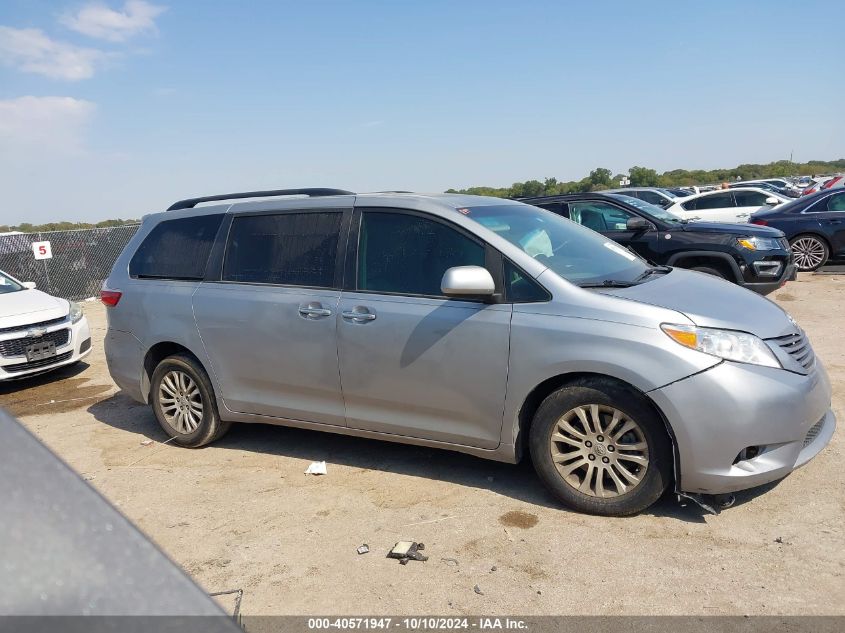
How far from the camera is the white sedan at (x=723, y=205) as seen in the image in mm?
17453

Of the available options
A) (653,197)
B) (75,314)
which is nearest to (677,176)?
(653,197)

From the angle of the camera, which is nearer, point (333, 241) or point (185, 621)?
point (185, 621)

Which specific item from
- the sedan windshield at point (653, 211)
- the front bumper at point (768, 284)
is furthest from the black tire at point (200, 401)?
the front bumper at point (768, 284)

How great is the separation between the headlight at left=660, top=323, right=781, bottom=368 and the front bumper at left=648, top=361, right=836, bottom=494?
55 millimetres

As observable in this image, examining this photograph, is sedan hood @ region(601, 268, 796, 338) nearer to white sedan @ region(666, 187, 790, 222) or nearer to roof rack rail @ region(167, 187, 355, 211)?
roof rack rail @ region(167, 187, 355, 211)

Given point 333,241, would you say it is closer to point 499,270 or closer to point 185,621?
point 499,270

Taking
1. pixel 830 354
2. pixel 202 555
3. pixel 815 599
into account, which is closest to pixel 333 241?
pixel 202 555

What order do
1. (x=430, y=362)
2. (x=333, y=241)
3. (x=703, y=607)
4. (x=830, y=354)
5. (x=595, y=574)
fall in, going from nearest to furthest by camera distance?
1. (x=703, y=607)
2. (x=595, y=574)
3. (x=430, y=362)
4. (x=333, y=241)
5. (x=830, y=354)

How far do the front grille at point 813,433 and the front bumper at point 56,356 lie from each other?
7740 millimetres

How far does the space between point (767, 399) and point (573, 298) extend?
1104 millimetres

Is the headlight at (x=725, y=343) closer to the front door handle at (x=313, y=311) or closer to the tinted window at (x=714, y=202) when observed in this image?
the front door handle at (x=313, y=311)

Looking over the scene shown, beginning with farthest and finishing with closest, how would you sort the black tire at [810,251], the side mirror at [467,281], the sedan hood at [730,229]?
the black tire at [810,251] < the sedan hood at [730,229] < the side mirror at [467,281]

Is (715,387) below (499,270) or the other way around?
below

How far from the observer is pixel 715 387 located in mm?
3480
